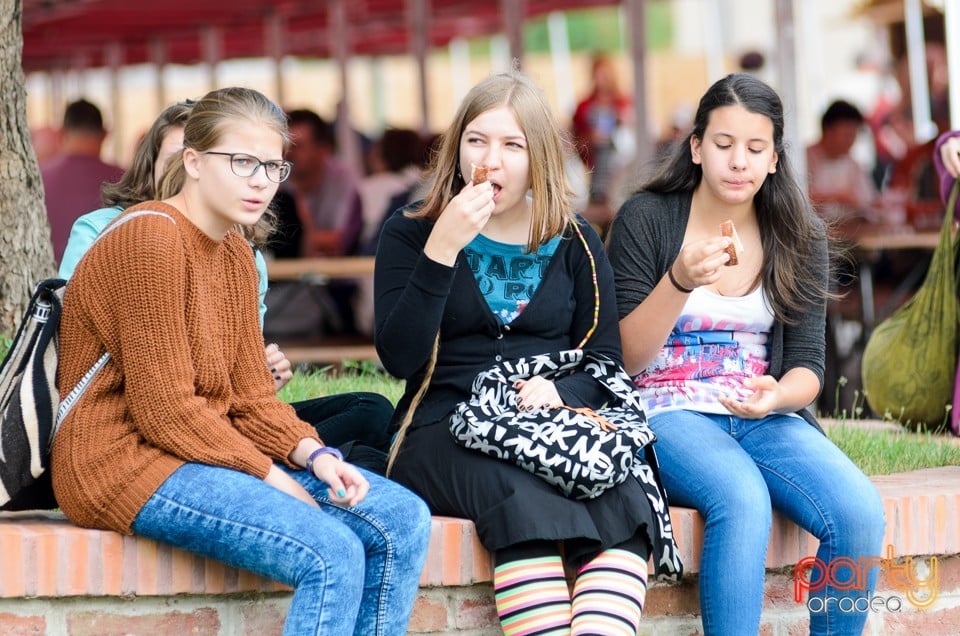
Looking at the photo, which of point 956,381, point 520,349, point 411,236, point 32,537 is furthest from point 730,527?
point 956,381

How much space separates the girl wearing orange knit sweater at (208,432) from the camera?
2635 mm

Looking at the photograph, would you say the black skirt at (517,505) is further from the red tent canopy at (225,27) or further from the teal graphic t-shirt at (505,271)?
the red tent canopy at (225,27)

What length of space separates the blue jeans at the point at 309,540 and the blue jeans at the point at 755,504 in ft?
2.29

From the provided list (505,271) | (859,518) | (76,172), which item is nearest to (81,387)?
(505,271)

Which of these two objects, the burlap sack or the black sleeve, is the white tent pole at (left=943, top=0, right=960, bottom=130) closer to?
the burlap sack

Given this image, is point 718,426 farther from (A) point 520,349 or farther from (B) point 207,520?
(B) point 207,520

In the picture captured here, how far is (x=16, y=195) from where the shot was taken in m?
4.43

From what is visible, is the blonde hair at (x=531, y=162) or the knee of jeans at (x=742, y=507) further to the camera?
the blonde hair at (x=531, y=162)

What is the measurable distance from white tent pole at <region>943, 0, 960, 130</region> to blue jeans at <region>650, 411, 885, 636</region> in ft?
11.1

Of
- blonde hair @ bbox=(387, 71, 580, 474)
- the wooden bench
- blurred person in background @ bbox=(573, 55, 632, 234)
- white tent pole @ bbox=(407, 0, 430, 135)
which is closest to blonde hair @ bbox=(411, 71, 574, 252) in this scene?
blonde hair @ bbox=(387, 71, 580, 474)

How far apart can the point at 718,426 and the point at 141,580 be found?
146 cm

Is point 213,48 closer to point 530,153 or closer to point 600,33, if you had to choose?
point 530,153

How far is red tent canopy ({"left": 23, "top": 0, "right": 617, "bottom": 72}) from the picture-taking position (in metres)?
12.8

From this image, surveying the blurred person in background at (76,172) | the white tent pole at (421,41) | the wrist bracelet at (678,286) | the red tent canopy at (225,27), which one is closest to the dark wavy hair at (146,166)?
the wrist bracelet at (678,286)
